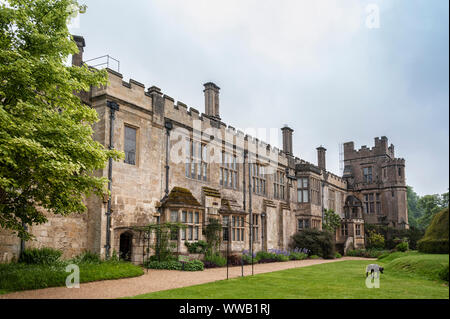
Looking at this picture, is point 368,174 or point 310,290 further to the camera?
point 368,174

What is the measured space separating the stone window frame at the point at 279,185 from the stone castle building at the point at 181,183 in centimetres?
8


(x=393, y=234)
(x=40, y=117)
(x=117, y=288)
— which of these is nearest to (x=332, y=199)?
(x=393, y=234)

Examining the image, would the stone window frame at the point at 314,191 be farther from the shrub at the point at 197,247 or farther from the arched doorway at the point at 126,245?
the arched doorway at the point at 126,245

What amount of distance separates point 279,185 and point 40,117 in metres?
23.7

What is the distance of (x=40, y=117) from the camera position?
1041cm

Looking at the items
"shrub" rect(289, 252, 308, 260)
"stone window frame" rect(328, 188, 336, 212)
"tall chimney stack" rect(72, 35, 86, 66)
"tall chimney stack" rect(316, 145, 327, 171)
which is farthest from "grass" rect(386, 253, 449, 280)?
"tall chimney stack" rect(316, 145, 327, 171)

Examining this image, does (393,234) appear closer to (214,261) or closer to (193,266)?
(214,261)

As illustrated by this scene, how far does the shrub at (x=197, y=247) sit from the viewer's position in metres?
19.7

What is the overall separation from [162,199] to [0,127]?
10.8 meters

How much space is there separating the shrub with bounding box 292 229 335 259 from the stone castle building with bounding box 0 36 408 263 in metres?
1.25

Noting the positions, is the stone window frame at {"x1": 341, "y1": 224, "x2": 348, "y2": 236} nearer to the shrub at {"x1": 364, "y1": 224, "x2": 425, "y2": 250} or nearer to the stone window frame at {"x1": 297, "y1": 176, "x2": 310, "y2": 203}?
the shrub at {"x1": 364, "y1": 224, "x2": 425, "y2": 250}

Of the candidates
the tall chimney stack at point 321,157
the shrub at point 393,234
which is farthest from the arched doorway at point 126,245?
the shrub at point 393,234

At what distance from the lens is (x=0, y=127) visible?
373 inches
